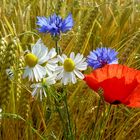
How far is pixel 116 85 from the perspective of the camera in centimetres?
94

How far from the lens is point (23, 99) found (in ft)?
4.12

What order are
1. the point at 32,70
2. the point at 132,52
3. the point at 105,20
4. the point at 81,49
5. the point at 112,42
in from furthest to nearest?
the point at 105,20 → the point at 112,42 → the point at 132,52 → the point at 81,49 → the point at 32,70

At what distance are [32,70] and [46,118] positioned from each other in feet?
1.47

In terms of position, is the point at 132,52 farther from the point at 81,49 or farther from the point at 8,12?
→ the point at 8,12

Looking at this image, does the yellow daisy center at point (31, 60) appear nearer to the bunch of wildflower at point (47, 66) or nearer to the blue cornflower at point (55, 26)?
the bunch of wildflower at point (47, 66)

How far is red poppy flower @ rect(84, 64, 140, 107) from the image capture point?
0.95m

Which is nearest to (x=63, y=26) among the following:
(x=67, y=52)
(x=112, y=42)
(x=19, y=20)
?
(x=67, y=52)

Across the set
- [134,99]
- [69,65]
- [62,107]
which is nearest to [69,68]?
[69,65]

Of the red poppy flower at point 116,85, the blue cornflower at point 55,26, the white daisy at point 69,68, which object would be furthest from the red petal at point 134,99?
the blue cornflower at point 55,26

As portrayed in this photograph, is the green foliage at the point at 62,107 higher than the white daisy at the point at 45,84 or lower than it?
lower

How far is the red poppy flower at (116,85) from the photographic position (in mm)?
945

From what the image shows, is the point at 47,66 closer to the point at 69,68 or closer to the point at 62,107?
the point at 69,68

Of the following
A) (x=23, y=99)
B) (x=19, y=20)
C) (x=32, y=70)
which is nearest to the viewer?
(x=32, y=70)

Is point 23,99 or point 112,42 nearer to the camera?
point 23,99
